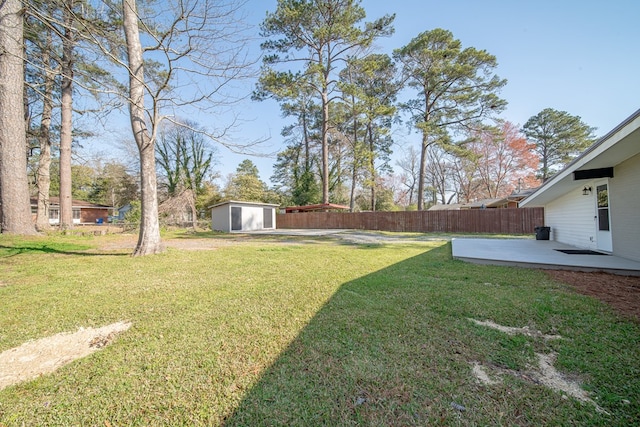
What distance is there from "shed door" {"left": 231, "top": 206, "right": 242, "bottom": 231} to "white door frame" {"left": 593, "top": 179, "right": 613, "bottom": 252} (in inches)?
707

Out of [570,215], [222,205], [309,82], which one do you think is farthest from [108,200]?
[570,215]

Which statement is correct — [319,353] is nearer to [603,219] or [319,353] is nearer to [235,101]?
[235,101]

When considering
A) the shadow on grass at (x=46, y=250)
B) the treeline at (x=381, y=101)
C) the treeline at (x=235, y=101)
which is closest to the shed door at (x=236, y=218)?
the treeline at (x=381, y=101)

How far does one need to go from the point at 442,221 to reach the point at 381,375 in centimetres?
1598

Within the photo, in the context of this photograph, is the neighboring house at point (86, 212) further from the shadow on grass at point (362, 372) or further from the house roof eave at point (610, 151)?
the house roof eave at point (610, 151)

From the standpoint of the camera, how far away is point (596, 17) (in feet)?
21.1

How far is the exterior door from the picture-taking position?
5.78 m

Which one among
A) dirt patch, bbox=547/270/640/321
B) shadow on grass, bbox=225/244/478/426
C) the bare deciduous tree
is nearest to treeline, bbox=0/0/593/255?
the bare deciduous tree

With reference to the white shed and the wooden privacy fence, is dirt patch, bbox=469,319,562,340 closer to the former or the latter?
the wooden privacy fence

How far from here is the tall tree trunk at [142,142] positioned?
5956mm

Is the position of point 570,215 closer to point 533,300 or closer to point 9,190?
point 533,300

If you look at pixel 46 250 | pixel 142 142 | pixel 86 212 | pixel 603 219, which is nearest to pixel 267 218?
pixel 46 250

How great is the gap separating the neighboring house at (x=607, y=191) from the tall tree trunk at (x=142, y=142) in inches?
341

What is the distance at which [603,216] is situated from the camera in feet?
19.7
